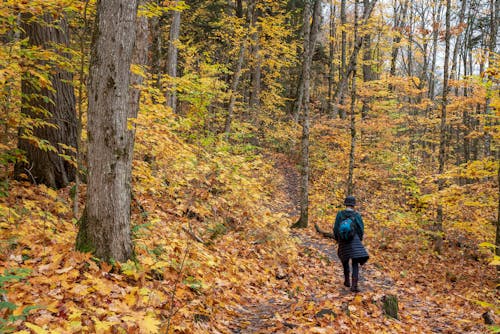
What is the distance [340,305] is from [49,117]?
6649mm

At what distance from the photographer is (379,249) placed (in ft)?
40.3

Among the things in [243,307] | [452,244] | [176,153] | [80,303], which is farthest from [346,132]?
[80,303]

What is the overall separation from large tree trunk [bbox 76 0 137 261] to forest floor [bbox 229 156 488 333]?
228cm

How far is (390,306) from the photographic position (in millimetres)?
6066

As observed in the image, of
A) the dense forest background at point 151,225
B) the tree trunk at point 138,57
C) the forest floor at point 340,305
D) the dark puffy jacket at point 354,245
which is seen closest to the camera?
the dense forest background at point 151,225

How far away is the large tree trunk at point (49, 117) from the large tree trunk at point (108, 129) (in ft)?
9.99

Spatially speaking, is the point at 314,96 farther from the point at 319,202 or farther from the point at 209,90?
the point at 209,90

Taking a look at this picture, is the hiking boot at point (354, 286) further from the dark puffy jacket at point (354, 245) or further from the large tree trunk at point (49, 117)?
the large tree trunk at point (49, 117)

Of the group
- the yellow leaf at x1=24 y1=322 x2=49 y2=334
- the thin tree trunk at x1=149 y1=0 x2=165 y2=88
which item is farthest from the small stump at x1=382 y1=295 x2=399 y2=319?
the thin tree trunk at x1=149 y1=0 x2=165 y2=88

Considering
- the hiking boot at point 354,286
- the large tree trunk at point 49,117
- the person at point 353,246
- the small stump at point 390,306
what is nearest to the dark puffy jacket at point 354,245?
the person at point 353,246

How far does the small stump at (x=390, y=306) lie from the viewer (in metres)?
6.00

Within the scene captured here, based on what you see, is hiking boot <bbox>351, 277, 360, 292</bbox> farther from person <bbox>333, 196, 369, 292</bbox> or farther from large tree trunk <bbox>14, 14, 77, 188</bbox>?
large tree trunk <bbox>14, 14, 77, 188</bbox>

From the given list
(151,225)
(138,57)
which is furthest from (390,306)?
(138,57)

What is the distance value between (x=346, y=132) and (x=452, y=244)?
8987mm
